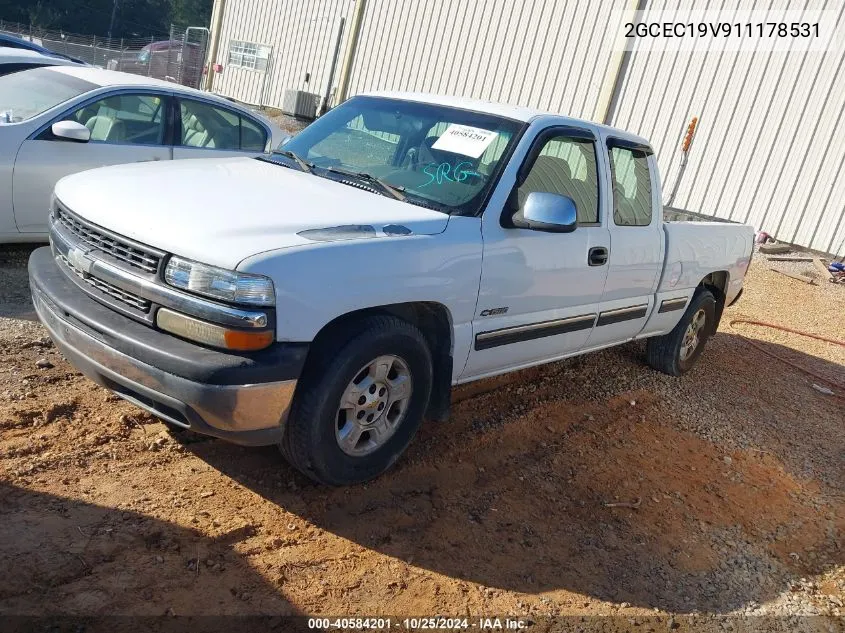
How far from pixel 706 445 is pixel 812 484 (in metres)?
0.70

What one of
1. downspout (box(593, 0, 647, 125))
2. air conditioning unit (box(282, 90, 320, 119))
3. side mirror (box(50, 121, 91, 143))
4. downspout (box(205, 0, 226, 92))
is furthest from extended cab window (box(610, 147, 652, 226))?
downspout (box(205, 0, 226, 92))

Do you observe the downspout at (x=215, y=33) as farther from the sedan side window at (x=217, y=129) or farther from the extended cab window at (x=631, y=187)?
the extended cab window at (x=631, y=187)

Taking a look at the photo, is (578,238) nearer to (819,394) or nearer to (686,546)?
(686,546)

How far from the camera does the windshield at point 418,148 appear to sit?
400 centimetres

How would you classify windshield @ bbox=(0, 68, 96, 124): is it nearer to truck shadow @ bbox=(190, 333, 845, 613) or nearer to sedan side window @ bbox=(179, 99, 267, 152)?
sedan side window @ bbox=(179, 99, 267, 152)

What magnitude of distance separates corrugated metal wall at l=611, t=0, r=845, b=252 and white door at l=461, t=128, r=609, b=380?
315 inches

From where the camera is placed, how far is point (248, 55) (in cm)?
2088

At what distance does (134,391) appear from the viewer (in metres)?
3.13

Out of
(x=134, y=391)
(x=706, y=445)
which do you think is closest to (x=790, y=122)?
(x=706, y=445)

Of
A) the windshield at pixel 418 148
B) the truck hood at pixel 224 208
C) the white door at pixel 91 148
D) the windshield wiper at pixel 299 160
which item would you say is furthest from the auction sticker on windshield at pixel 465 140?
the white door at pixel 91 148

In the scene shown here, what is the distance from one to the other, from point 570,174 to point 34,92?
4552 millimetres

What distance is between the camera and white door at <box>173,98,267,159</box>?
647 cm

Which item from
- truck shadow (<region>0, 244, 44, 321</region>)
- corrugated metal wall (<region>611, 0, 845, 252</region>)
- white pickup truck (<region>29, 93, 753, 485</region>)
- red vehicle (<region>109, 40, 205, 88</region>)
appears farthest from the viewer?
red vehicle (<region>109, 40, 205, 88</region>)

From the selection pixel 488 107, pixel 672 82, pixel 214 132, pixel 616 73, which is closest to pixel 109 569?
pixel 488 107
